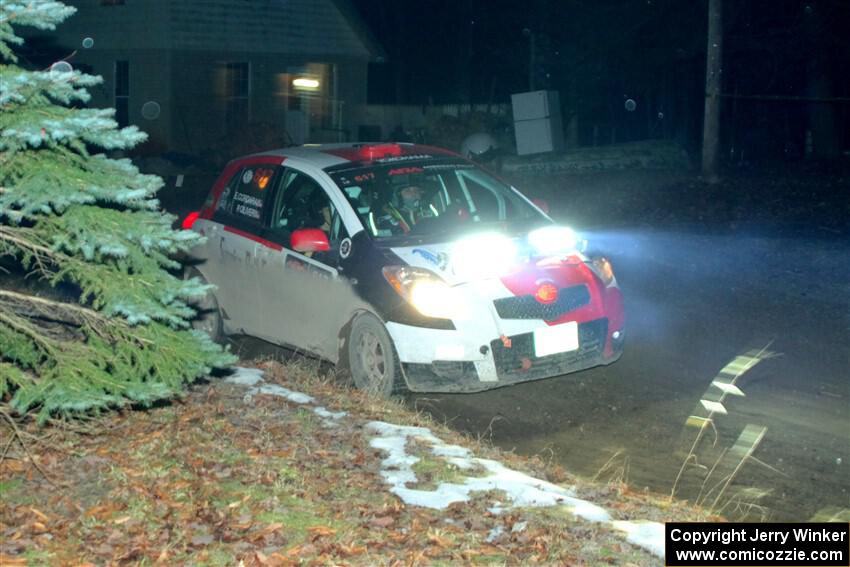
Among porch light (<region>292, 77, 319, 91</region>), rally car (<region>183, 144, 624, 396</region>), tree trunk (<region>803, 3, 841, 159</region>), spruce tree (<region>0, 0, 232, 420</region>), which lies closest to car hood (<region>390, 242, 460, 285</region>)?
rally car (<region>183, 144, 624, 396</region>)

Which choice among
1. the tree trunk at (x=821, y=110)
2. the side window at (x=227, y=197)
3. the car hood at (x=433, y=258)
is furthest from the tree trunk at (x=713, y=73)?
the car hood at (x=433, y=258)

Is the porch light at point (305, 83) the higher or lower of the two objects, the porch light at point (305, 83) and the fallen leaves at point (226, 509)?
the higher

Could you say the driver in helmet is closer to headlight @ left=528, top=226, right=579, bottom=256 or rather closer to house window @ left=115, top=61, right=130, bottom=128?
headlight @ left=528, top=226, right=579, bottom=256

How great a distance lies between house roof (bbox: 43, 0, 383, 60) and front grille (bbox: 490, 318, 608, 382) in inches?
1026

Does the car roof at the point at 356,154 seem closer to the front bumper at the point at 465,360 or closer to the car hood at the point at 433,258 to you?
the car hood at the point at 433,258

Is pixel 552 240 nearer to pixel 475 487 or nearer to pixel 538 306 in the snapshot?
pixel 538 306

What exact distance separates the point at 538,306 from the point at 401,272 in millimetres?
999

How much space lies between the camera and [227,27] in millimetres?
33688

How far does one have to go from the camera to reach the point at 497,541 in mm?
5426

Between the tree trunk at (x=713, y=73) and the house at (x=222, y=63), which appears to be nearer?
the tree trunk at (x=713, y=73)

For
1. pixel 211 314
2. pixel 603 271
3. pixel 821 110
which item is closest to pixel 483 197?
pixel 603 271

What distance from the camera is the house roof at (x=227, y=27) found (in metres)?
32.8

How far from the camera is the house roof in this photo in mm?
32750

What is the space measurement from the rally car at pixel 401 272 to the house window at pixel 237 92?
24176mm
